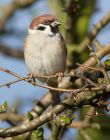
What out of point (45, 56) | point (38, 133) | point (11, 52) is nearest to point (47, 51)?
point (45, 56)

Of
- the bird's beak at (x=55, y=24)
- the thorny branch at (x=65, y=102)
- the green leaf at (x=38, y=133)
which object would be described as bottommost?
the green leaf at (x=38, y=133)

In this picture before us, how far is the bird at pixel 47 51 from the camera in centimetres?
449

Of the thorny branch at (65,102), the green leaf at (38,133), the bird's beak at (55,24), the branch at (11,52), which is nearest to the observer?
the thorny branch at (65,102)

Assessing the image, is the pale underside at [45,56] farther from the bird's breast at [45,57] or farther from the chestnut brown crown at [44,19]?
the chestnut brown crown at [44,19]

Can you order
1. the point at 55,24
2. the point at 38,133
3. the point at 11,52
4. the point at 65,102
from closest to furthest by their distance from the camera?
the point at 65,102 → the point at 38,133 → the point at 55,24 → the point at 11,52

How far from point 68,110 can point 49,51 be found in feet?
4.99

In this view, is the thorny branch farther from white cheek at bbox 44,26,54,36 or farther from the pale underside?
white cheek at bbox 44,26,54,36

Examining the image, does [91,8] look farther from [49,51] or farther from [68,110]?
[68,110]

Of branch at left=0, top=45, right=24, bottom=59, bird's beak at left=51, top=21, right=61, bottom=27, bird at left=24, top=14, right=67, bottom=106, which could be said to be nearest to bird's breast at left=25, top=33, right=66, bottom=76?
→ bird at left=24, top=14, right=67, bottom=106

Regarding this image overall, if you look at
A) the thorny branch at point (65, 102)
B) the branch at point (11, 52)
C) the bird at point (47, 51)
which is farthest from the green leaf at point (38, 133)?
the branch at point (11, 52)

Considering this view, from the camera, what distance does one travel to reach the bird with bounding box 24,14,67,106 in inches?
177

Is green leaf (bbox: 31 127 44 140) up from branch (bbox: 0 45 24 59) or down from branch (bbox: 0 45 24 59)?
down

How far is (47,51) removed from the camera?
14.7 ft

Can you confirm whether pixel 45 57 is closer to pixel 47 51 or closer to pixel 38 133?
pixel 47 51
